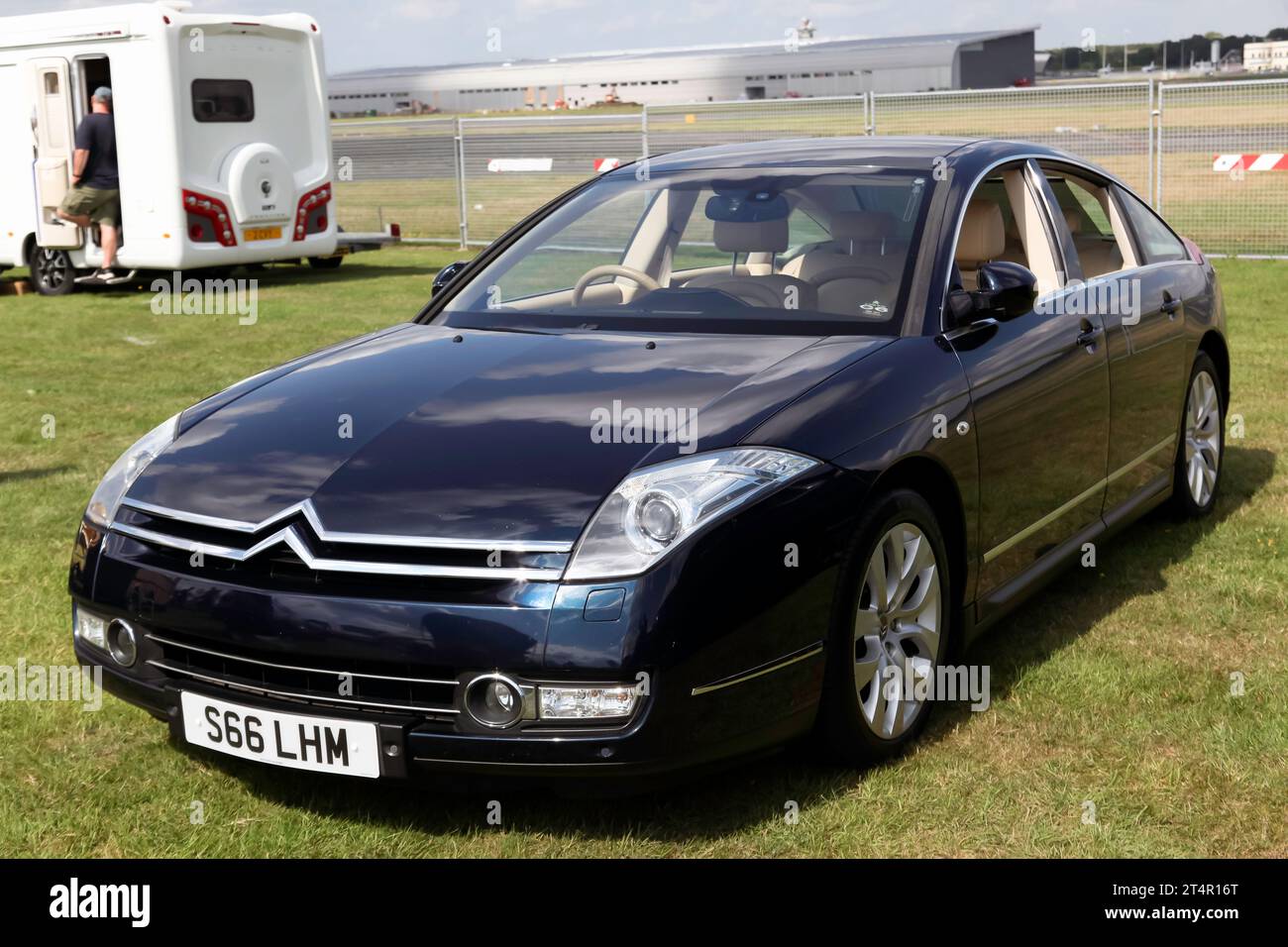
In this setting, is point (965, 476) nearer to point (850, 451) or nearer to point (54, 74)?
point (850, 451)

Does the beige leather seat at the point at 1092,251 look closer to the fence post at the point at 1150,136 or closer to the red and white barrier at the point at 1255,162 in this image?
the red and white barrier at the point at 1255,162

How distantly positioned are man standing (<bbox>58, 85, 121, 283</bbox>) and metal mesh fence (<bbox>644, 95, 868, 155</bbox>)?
723 centimetres

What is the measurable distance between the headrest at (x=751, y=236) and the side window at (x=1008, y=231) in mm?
600

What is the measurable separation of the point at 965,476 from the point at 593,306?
1.33 m

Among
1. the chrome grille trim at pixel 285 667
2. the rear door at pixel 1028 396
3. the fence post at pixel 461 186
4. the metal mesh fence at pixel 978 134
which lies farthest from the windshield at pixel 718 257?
the fence post at pixel 461 186

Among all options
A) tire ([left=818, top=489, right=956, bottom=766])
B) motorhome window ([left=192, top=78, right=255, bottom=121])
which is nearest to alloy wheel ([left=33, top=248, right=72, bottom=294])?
motorhome window ([left=192, top=78, right=255, bottom=121])

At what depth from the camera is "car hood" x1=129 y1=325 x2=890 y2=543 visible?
3.52 meters

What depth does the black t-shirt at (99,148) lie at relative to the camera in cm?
1602

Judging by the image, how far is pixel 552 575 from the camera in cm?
334

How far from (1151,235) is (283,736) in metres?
4.43

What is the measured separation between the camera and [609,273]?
524 centimetres

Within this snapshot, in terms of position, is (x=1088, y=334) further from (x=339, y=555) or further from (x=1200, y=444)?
(x=339, y=555)
